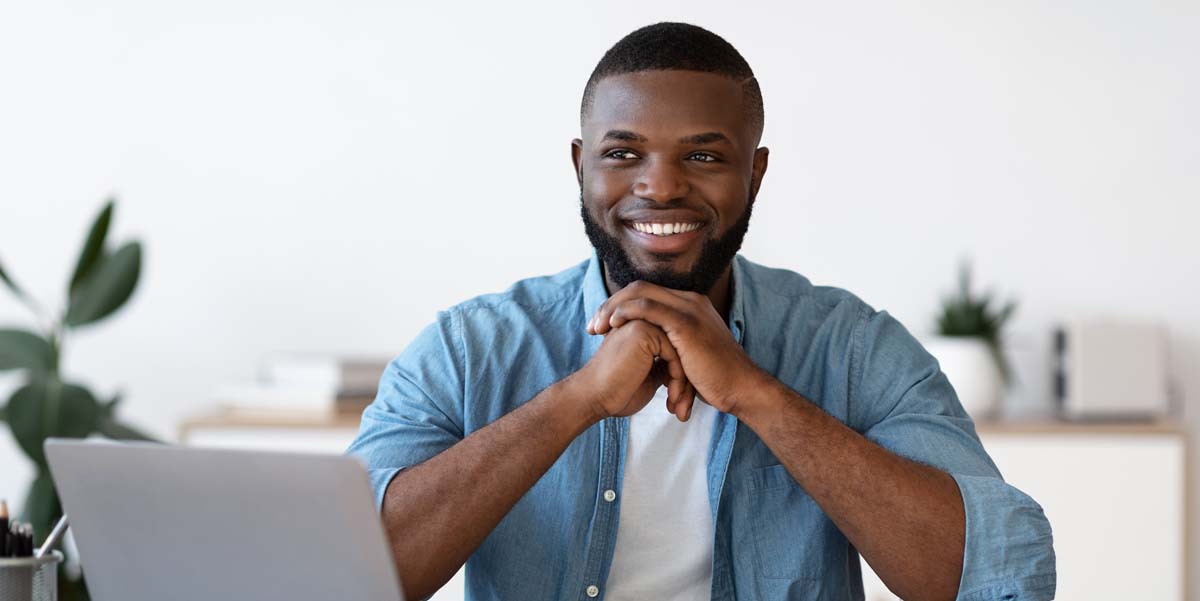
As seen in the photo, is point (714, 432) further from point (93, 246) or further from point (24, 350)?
point (24, 350)

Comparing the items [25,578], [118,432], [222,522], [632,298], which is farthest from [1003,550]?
[118,432]

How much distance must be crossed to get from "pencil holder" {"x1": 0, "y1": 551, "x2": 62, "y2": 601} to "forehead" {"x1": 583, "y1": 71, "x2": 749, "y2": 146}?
0.82 m

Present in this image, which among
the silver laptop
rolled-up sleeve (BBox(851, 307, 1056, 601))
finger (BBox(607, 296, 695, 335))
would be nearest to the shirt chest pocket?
rolled-up sleeve (BBox(851, 307, 1056, 601))

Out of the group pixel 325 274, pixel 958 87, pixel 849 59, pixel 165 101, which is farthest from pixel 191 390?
pixel 958 87

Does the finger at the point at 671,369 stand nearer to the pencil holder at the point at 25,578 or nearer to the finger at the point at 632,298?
the finger at the point at 632,298

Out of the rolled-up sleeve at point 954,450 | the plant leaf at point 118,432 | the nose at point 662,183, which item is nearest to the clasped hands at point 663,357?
the nose at point 662,183

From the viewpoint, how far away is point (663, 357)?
1637 mm

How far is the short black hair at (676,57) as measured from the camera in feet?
5.69

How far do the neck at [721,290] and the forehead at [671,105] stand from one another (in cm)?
21

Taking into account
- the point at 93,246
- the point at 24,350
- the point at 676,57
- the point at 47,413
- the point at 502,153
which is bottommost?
the point at 47,413

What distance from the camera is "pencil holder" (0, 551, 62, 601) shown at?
1.29 m

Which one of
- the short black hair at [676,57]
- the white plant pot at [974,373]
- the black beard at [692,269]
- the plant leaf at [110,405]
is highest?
the short black hair at [676,57]

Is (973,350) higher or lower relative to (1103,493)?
higher

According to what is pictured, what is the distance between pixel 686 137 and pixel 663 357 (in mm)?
279
